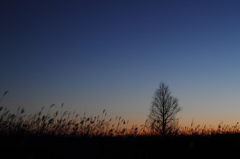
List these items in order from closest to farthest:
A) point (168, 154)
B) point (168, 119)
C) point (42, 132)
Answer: point (168, 154) → point (42, 132) → point (168, 119)

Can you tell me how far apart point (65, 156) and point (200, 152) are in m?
2.43

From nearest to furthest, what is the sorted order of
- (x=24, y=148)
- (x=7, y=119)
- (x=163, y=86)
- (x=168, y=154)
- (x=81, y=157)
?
(x=81, y=157) < (x=168, y=154) < (x=24, y=148) < (x=7, y=119) < (x=163, y=86)

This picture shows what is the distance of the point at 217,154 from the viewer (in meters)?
3.51

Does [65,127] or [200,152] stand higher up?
[65,127]

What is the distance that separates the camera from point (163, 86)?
87.6ft

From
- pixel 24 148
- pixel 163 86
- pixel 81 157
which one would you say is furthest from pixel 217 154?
pixel 163 86

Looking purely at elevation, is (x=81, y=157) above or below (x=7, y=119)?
below

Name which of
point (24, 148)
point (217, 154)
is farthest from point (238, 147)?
point (24, 148)

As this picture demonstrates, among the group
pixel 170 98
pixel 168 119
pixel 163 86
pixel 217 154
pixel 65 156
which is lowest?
pixel 65 156

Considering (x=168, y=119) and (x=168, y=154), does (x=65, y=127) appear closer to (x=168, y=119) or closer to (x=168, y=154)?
(x=168, y=154)

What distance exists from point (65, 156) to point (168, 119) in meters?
22.8

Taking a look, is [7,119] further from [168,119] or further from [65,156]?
[168,119]

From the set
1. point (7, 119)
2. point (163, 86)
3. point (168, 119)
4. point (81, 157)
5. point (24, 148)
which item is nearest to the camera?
point (81, 157)

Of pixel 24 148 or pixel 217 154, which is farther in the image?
pixel 24 148
